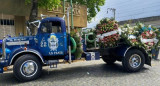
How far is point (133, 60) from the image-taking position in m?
7.58

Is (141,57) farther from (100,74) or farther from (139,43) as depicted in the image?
(100,74)

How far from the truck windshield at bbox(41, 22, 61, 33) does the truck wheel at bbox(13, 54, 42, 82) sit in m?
1.18

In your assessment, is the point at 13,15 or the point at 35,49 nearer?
the point at 35,49

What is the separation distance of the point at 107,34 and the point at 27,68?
12.1 feet

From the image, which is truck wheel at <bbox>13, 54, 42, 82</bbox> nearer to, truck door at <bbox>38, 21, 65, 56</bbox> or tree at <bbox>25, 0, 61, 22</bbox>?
truck door at <bbox>38, 21, 65, 56</bbox>

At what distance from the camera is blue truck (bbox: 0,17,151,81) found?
623cm

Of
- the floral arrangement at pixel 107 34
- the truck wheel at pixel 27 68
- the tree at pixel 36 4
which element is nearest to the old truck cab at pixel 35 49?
the truck wheel at pixel 27 68

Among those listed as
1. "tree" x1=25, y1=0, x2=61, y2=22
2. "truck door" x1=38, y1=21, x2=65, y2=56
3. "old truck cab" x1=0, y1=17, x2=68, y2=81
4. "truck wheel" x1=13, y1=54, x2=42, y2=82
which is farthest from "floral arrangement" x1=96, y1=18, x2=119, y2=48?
"tree" x1=25, y1=0, x2=61, y2=22

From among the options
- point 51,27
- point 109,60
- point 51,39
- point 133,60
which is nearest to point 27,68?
point 51,39

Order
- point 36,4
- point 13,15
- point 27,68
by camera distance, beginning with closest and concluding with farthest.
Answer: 1. point 27,68
2. point 36,4
3. point 13,15

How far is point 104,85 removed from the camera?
564 cm

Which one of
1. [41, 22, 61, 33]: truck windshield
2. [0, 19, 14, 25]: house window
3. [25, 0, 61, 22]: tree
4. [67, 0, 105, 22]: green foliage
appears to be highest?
[67, 0, 105, 22]: green foliage

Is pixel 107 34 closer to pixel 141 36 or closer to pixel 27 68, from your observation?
pixel 141 36

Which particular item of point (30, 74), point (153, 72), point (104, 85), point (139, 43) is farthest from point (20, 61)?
point (153, 72)
